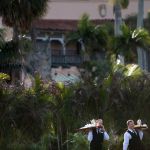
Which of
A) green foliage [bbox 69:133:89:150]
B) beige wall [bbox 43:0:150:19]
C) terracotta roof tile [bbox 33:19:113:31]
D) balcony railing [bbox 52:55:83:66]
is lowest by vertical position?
green foliage [bbox 69:133:89:150]

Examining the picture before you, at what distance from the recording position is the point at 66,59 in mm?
48031

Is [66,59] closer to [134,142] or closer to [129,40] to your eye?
[129,40]

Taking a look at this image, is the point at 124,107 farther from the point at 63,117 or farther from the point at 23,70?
the point at 23,70

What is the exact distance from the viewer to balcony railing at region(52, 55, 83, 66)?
47.0 meters

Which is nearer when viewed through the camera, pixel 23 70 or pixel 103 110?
pixel 103 110

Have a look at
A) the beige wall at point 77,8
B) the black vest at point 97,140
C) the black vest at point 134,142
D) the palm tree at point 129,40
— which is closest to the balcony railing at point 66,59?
the beige wall at point 77,8

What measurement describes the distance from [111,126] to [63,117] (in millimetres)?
1630

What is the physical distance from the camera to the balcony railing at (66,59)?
47.0 metres

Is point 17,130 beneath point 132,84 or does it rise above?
beneath

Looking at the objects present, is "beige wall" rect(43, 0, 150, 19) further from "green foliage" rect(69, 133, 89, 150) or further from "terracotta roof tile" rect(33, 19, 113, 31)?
"green foliage" rect(69, 133, 89, 150)

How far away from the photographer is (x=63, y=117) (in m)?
21.4

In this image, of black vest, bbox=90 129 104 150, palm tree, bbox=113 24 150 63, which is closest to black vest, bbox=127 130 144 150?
black vest, bbox=90 129 104 150

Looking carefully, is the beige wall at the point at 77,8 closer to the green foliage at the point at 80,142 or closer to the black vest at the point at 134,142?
the green foliage at the point at 80,142

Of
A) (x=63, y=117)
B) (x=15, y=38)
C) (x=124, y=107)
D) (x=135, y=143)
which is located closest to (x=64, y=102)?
(x=63, y=117)
